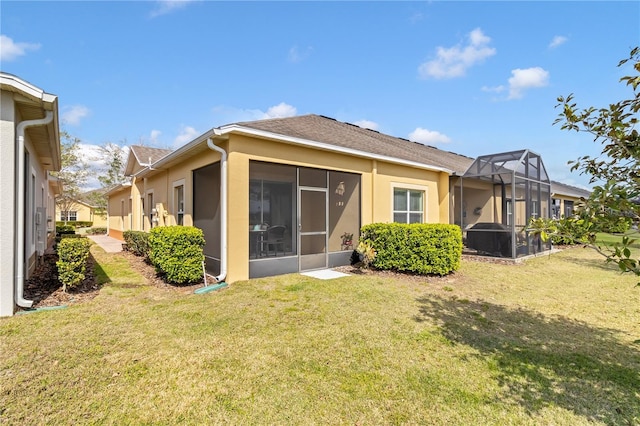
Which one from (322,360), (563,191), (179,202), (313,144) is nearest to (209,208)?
(179,202)

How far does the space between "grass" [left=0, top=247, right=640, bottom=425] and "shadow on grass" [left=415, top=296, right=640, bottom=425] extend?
2 centimetres

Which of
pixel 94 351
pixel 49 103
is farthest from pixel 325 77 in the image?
pixel 94 351

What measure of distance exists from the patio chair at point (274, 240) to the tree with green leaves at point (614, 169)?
5.71 metres

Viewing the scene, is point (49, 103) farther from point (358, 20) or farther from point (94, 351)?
point (358, 20)

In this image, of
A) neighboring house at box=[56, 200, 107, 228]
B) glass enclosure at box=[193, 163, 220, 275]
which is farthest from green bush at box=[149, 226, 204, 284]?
neighboring house at box=[56, 200, 107, 228]

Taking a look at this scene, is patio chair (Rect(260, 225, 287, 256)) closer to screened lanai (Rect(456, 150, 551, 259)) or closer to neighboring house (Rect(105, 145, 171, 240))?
neighboring house (Rect(105, 145, 171, 240))

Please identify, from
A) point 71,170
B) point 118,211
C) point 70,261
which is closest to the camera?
point 70,261

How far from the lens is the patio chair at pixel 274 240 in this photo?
740 centimetres

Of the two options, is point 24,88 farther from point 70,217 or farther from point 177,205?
point 70,217

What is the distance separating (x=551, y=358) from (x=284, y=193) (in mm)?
6066

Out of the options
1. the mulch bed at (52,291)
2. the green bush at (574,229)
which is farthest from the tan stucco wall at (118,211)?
the green bush at (574,229)

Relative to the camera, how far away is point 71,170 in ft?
88.1

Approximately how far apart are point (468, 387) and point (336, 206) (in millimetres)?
6486

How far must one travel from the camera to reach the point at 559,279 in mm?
7852
